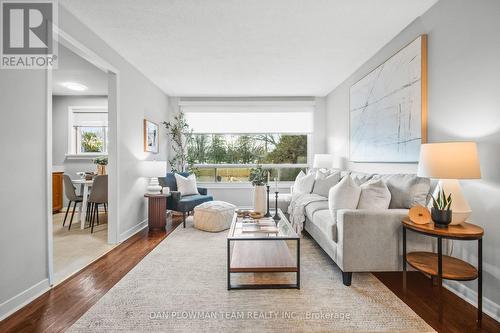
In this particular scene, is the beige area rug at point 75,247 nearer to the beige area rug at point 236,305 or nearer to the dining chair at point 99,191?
the dining chair at point 99,191

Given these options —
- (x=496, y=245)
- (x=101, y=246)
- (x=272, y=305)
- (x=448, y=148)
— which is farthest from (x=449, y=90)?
(x=101, y=246)

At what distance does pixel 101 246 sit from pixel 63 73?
9.83 feet

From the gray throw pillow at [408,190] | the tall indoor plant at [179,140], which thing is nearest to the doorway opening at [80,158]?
the tall indoor plant at [179,140]

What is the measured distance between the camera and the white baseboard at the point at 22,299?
6.01 feet

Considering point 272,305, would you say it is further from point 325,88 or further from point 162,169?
point 325,88

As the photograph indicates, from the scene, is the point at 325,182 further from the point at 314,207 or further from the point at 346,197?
the point at 346,197

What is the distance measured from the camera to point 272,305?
76.5 inches

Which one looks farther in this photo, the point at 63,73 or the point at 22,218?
the point at 63,73

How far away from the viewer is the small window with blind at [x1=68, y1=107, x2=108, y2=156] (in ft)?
18.6

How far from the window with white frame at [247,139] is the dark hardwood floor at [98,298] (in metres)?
3.34

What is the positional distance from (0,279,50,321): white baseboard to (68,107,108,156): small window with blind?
4039mm

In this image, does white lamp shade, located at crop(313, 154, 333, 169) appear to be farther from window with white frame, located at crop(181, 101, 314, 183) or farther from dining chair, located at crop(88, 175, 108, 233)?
dining chair, located at crop(88, 175, 108, 233)

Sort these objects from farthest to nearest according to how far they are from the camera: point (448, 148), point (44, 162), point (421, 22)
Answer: point (421, 22)
point (44, 162)
point (448, 148)

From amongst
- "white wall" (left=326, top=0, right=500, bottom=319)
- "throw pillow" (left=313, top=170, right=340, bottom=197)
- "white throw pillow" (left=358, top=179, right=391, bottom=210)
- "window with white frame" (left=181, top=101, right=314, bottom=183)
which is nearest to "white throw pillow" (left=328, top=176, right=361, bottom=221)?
"white throw pillow" (left=358, top=179, right=391, bottom=210)
